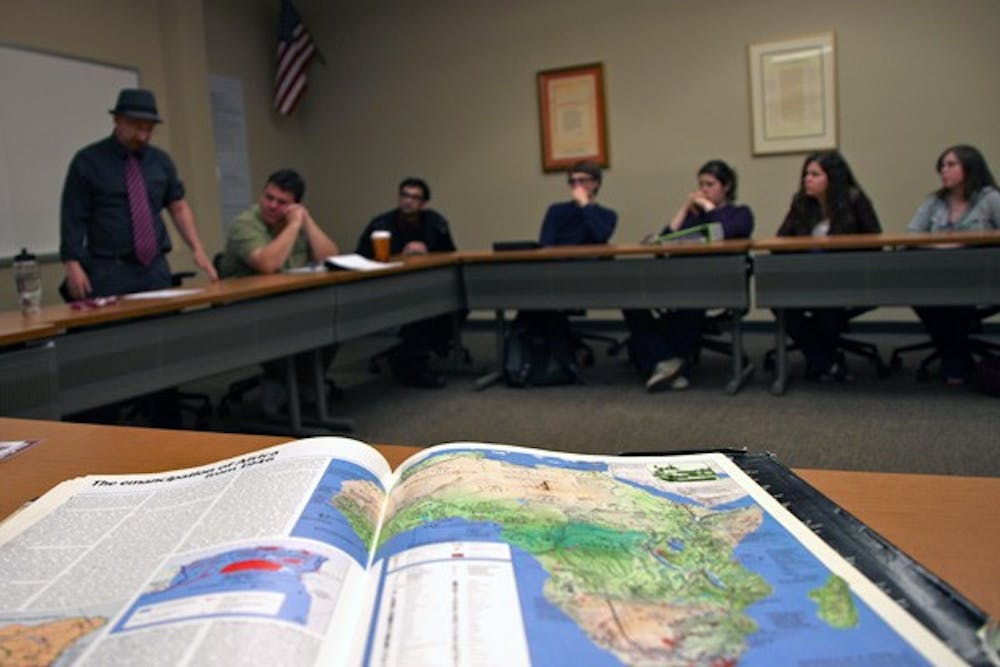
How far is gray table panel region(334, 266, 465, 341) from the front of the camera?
364 cm

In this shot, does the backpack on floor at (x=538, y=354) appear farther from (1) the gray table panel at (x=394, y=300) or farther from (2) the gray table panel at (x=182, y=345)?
(2) the gray table panel at (x=182, y=345)

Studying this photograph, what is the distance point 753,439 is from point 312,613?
3010mm

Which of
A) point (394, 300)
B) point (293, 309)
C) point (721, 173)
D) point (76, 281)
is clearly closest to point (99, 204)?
point (76, 281)

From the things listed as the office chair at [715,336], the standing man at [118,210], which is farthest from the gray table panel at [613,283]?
the standing man at [118,210]

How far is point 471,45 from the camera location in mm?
6203

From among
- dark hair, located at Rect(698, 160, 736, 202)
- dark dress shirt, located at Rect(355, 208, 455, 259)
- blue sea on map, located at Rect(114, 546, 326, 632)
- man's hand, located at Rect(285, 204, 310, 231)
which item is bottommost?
blue sea on map, located at Rect(114, 546, 326, 632)

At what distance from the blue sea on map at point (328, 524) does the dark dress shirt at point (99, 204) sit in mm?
3081

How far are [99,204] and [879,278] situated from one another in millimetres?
3394

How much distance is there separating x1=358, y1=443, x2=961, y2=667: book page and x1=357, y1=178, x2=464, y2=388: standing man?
151 inches

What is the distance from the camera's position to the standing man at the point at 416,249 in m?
4.61

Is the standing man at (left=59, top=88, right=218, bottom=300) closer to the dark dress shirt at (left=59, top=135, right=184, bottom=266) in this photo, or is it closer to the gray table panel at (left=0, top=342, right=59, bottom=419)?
the dark dress shirt at (left=59, top=135, right=184, bottom=266)

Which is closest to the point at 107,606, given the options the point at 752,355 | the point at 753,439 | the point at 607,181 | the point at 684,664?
the point at 684,664

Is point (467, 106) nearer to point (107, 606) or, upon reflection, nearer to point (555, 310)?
point (555, 310)

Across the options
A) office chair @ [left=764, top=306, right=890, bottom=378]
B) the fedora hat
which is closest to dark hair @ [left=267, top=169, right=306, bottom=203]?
the fedora hat
